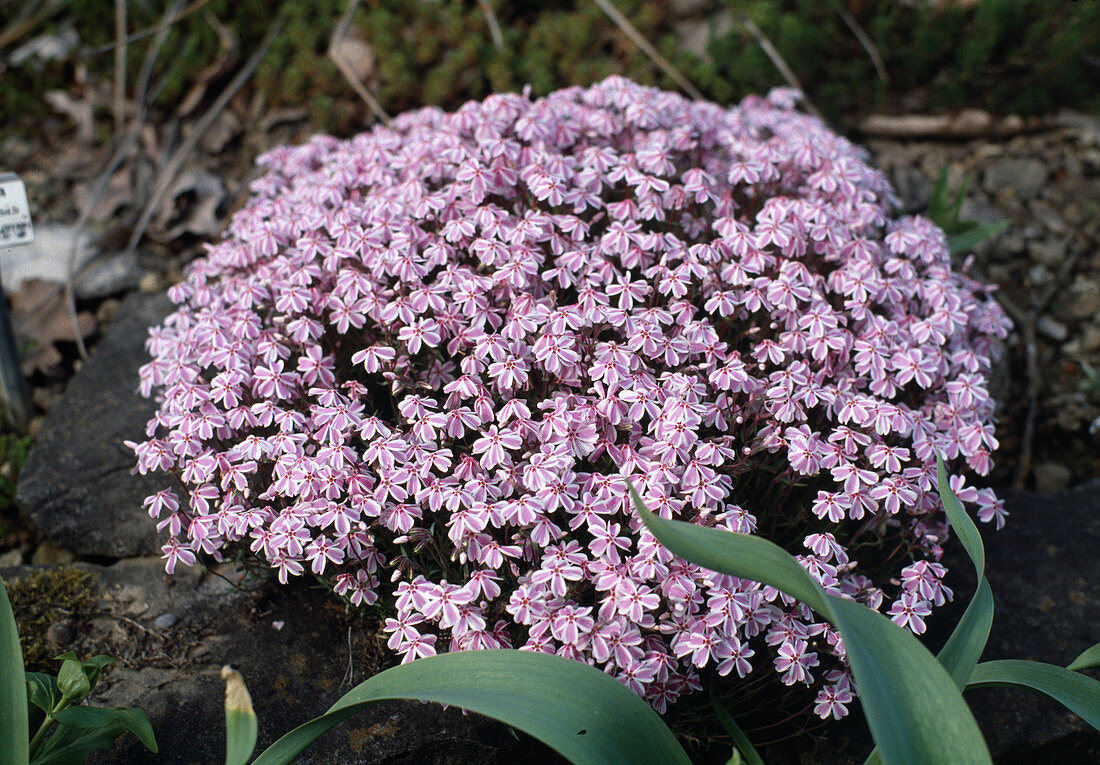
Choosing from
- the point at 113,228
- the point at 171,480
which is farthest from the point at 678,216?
the point at 113,228

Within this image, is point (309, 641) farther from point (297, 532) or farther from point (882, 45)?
point (882, 45)

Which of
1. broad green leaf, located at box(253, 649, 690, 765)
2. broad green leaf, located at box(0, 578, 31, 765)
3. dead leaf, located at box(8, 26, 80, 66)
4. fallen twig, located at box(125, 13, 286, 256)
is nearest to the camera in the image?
broad green leaf, located at box(253, 649, 690, 765)

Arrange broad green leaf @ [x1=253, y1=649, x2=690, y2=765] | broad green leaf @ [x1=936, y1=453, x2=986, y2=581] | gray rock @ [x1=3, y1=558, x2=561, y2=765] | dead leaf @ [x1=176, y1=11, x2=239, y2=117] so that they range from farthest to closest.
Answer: dead leaf @ [x1=176, y1=11, x2=239, y2=117] → gray rock @ [x1=3, y1=558, x2=561, y2=765] → broad green leaf @ [x1=936, y1=453, x2=986, y2=581] → broad green leaf @ [x1=253, y1=649, x2=690, y2=765]

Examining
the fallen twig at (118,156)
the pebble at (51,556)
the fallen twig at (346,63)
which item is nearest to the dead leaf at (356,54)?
the fallen twig at (346,63)

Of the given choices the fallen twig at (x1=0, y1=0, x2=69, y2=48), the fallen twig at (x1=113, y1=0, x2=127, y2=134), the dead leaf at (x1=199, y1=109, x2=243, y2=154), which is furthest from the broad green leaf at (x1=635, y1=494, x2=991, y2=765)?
the fallen twig at (x1=0, y1=0, x2=69, y2=48)

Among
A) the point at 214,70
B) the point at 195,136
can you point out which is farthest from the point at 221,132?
the point at 214,70

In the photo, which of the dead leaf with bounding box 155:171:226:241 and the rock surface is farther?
the dead leaf with bounding box 155:171:226:241

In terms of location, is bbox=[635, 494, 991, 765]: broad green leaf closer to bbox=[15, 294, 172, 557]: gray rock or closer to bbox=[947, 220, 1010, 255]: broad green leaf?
bbox=[15, 294, 172, 557]: gray rock
